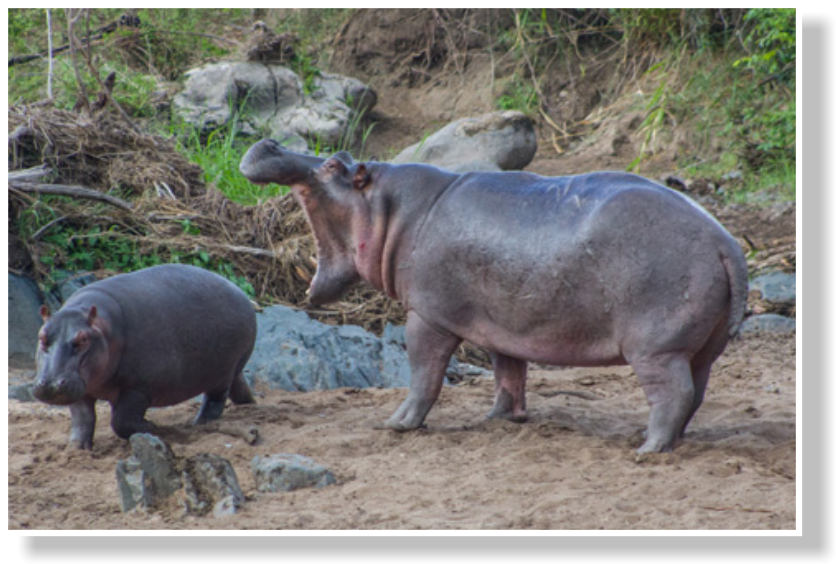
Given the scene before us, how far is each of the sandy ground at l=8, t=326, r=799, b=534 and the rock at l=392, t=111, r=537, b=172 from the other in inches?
188

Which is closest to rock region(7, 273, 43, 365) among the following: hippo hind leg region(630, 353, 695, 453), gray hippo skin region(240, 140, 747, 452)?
gray hippo skin region(240, 140, 747, 452)

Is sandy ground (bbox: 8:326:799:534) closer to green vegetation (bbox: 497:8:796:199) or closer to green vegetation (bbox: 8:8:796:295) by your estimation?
green vegetation (bbox: 8:8:796:295)

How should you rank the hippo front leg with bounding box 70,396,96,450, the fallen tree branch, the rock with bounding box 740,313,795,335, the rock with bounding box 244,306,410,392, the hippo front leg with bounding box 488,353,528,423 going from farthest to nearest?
the rock with bounding box 740,313,795,335, the fallen tree branch, the rock with bounding box 244,306,410,392, the hippo front leg with bounding box 488,353,528,423, the hippo front leg with bounding box 70,396,96,450

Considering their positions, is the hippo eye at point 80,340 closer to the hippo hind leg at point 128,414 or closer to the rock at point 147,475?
the hippo hind leg at point 128,414

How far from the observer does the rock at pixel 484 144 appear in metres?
10.8

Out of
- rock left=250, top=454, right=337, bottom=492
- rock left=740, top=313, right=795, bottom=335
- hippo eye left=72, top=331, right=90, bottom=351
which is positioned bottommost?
rock left=740, top=313, right=795, bottom=335

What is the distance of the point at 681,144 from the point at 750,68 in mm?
1159

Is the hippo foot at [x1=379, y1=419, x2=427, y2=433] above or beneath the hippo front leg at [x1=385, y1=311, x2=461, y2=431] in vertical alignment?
beneath

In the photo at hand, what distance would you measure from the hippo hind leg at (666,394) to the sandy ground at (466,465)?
0.38ft

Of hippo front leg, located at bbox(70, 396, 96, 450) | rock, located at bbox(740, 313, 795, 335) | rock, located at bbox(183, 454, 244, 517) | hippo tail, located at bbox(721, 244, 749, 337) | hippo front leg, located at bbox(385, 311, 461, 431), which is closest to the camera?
rock, located at bbox(183, 454, 244, 517)

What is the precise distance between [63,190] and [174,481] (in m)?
3.78

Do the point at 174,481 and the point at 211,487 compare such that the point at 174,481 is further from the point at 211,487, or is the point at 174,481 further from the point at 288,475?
the point at 288,475

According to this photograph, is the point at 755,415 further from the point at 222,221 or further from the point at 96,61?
the point at 96,61

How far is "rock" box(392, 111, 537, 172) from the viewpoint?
10.8 metres
